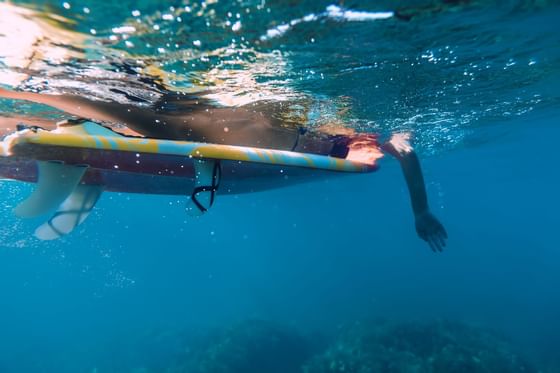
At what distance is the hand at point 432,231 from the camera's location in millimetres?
6496

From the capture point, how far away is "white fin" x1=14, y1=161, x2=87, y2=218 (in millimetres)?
4566

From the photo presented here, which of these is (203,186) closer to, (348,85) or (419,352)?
(348,85)

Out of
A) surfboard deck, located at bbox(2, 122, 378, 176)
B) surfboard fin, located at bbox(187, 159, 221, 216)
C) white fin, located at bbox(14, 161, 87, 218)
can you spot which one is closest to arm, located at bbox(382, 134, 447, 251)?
surfboard deck, located at bbox(2, 122, 378, 176)

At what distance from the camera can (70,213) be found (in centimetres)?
590

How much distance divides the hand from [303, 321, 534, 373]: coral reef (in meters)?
7.38

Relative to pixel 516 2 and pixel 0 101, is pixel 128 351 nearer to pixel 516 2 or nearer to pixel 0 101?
pixel 0 101

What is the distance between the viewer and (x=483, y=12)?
4.91 metres

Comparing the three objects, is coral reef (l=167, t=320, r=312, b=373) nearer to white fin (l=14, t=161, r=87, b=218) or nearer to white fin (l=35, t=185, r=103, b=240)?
white fin (l=35, t=185, r=103, b=240)

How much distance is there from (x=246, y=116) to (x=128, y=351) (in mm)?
23136

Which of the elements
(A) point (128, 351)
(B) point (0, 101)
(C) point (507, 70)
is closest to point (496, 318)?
(C) point (507, 70)

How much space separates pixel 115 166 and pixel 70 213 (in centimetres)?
146

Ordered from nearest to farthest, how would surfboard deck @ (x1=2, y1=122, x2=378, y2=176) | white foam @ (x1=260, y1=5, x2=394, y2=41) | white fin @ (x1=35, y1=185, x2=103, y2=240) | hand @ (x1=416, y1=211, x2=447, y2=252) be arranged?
surfboard deck @ (x1=2, y1=122, x2=378, y2=176) → white foam @ (x1=260, y1=5, x2=394, y2=41) → white fin @ (x1=35, y1=185, x2=103, y2=240) → hand @ (x1=416, y1=211, x2=447, y2=252)

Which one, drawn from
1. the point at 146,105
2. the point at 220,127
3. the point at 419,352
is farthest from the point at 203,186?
the point at 419,352

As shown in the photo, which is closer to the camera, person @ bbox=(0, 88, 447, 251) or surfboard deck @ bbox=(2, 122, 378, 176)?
surfboard deck @ bbox=(2, 122, 378, 176)
